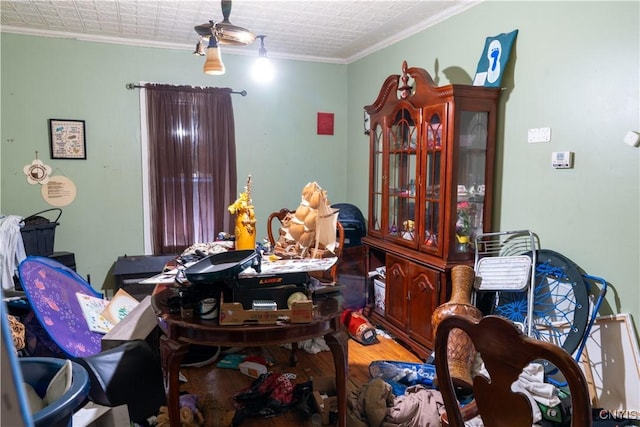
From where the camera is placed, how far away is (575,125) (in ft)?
7.33

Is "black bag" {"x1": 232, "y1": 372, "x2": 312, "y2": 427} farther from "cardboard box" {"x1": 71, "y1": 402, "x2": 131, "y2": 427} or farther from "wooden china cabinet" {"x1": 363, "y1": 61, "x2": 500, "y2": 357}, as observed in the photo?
"wooden china cabinet" {"x1": 363, "y1": 61, "x2": 500, "y2": 357}

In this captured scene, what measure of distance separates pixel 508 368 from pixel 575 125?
1795 millimetres

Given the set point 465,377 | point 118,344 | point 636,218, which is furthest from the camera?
point 465,377

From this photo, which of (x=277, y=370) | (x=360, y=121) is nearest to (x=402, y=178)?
(x=360, y=121)

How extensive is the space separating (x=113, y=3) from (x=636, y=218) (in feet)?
11.2

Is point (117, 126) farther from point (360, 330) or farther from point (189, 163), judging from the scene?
point (360, 330)

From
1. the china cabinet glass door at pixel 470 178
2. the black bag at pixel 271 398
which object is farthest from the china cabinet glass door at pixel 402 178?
the black bag at pixel 271 398

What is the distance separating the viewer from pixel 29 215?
3.65 m

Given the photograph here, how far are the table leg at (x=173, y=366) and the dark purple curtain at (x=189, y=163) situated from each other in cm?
251

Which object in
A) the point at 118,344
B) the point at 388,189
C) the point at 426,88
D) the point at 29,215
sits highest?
the point at 426,88

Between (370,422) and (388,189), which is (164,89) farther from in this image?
(370,422)

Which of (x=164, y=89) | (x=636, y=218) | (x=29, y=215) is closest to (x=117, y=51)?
(x=164, y=89)

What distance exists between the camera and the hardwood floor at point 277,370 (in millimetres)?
2156

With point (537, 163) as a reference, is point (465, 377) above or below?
below
